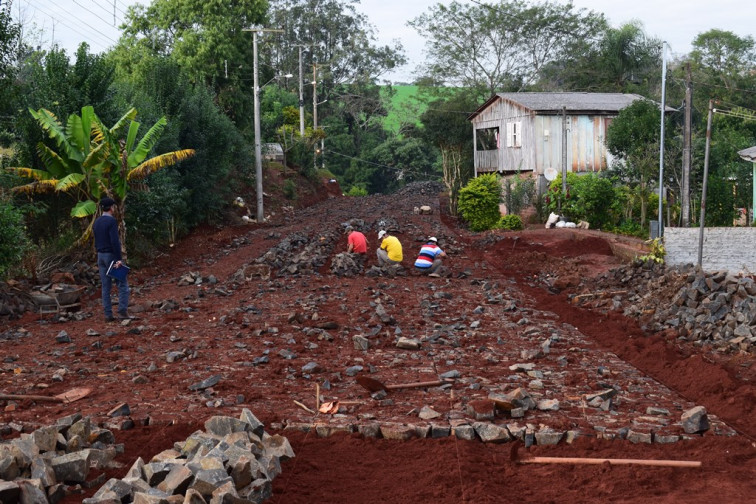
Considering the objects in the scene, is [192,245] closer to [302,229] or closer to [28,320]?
[302,229]

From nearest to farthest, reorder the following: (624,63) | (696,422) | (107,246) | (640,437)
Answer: (640,437) → (696,422) → (107,246) → (624,63)

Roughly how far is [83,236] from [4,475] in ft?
46.3

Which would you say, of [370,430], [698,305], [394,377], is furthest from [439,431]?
[698,305]

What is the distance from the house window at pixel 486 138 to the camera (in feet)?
154

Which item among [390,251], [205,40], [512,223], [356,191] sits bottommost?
[390,251]

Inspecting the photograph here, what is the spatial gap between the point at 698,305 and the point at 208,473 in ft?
33.8

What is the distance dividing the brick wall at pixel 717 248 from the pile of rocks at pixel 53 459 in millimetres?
15203

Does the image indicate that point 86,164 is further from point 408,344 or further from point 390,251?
point 408,344

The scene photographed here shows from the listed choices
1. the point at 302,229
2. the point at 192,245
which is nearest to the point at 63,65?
the point at 192,245

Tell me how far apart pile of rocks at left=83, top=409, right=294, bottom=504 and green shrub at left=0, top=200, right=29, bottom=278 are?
1008cm

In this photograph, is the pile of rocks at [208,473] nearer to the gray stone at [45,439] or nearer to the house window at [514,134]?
the gray stone at [45,439]

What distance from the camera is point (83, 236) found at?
18.9 m

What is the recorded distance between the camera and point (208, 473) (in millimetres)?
5430

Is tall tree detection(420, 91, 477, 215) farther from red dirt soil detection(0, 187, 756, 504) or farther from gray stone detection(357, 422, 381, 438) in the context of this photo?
gray stone detection(357, 422, 381, 438)
